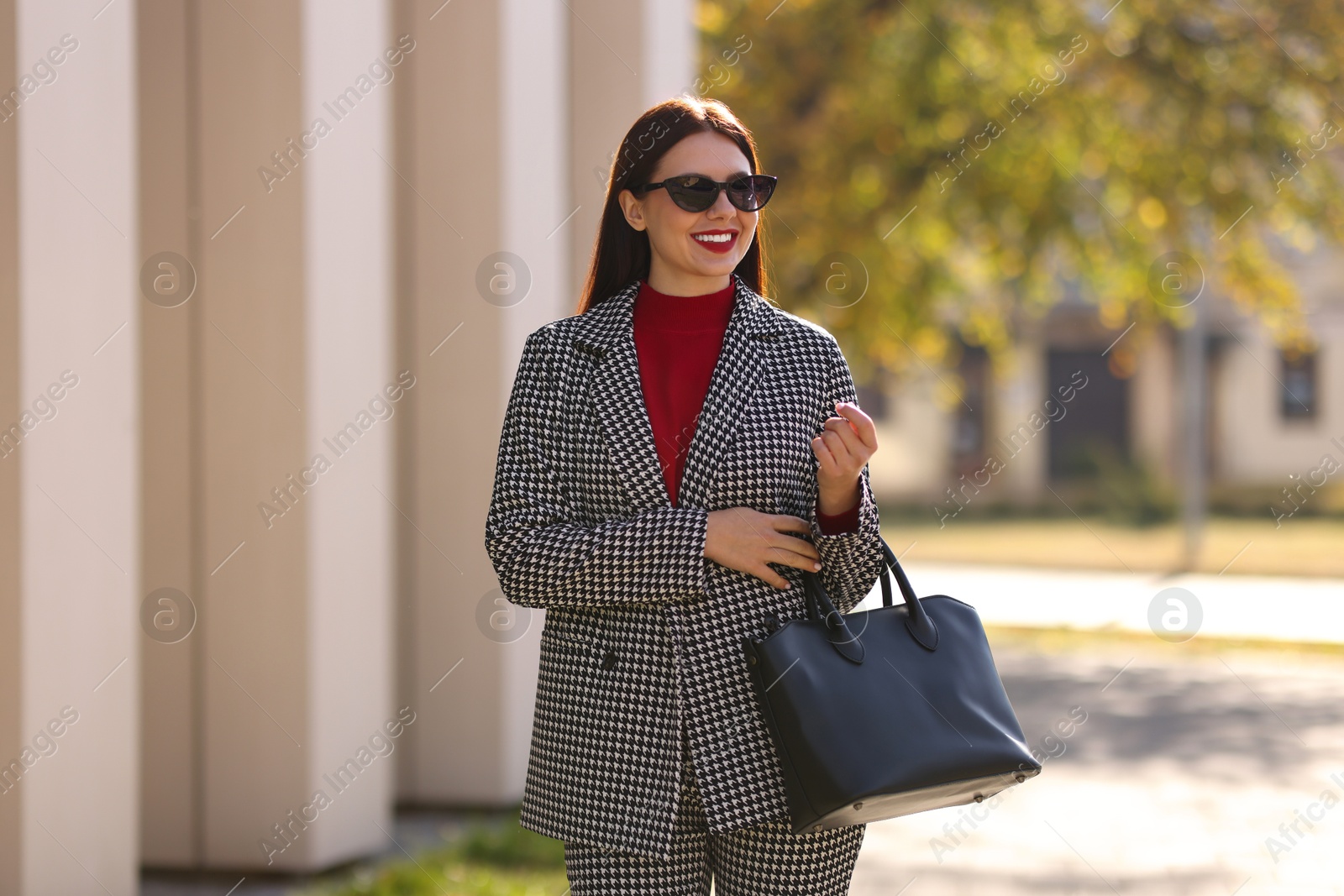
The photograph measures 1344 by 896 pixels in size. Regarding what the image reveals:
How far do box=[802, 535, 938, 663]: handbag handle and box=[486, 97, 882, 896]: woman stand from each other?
0.04m

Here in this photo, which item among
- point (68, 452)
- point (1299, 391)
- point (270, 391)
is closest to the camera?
point (68, 452)

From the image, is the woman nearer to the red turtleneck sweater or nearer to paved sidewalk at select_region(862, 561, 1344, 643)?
the red turtleneck sweater

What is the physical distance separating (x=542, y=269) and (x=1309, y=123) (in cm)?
868

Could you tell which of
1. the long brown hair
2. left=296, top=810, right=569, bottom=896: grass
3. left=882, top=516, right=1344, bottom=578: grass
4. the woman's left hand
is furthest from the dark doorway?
the woman's left hand

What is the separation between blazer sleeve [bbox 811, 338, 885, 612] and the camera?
231cm

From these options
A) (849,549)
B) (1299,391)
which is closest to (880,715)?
(849,549)

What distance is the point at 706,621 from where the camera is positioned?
2.37 metres

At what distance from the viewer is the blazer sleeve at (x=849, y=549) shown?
2312mm

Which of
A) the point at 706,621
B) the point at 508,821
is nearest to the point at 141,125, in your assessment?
the point at 508,821

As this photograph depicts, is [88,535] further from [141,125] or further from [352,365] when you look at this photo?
[141,125]

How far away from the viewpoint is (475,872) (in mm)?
5273

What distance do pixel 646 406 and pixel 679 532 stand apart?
273 millimetres

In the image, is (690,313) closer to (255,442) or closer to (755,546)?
(755,546)

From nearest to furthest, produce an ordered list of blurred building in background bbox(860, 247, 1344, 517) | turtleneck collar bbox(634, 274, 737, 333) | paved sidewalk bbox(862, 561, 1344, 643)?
turtleneck collar bbox(634, 274, 737, 333) < paved sidewalk bbox(862, 561, 1344, 643) < blurred building in background bbox(860, 247, 1344, 517)
